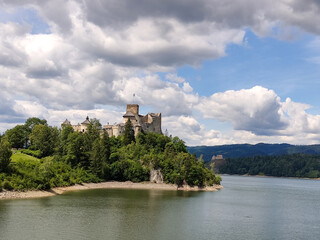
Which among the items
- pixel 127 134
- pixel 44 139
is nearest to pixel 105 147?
pixel 127 134

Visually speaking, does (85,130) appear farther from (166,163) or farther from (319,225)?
(319,225)

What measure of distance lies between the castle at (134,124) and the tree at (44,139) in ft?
33.1

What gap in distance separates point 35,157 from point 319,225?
7048cm

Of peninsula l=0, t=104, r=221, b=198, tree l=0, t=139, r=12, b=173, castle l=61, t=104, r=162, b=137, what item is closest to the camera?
tree l=0, t=139, r=12, b=173

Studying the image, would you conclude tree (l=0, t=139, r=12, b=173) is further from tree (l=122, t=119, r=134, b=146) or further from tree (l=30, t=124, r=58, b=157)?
tree (l=122, t=119, r=134, b=146)

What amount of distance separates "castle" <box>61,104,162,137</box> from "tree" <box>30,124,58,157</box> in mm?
10089

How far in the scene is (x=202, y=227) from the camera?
4119 cm

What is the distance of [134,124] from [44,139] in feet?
85.7

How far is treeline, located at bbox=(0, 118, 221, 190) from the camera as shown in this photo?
88875 millimetres

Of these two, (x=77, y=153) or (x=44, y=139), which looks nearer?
(x=77, y=153)

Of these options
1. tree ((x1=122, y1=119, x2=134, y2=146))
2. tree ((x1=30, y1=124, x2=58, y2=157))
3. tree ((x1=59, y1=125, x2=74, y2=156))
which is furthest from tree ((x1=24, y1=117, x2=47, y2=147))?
tree ((x1=122, y1=119, x2=134, y2=146))

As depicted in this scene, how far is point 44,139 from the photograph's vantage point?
314 feet

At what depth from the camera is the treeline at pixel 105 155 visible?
88875 mm

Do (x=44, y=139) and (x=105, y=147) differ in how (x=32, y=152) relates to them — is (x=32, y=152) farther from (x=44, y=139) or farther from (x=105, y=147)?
(x=105, y=147)
